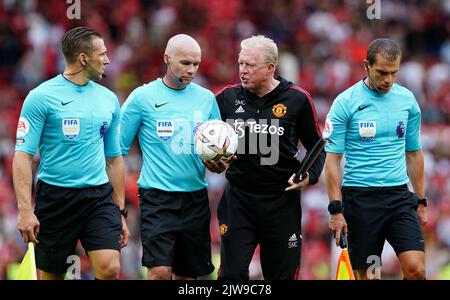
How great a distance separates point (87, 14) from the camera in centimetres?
1842

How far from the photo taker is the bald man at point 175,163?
9641 mm

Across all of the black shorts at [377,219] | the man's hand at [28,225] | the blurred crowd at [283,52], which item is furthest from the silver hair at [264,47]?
the blurred crowd at [283,52]

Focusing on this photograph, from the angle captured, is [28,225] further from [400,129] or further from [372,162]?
[400,129]

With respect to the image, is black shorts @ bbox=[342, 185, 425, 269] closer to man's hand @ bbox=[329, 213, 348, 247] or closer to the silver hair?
man's hand @ bbox=[329, 213, 348, 247]

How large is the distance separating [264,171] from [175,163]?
772mm

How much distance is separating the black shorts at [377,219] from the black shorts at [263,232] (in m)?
0.56

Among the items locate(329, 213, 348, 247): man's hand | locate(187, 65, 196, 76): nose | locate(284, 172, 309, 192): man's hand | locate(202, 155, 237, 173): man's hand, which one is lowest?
locate(329, 213, 348, 247): man's hand

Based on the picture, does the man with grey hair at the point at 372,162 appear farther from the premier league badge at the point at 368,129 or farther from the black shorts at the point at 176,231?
the black shorts at the point at 176,231

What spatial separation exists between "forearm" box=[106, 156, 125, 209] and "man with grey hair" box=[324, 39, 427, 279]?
71.1 inches

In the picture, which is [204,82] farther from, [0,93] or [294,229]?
[294,229]

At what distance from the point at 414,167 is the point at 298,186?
1305mm

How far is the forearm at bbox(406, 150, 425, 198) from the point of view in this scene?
33.7 ft

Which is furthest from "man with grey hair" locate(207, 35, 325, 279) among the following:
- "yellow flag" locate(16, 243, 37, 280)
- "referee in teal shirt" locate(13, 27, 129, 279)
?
"yellow flag" locate(16, 243, 37, 280)

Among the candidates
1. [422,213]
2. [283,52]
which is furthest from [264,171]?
[283,52]
